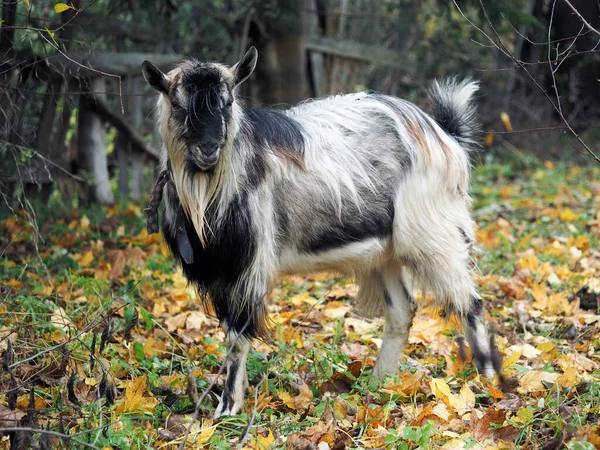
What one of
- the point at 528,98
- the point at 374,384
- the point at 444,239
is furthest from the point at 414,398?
the point at 528,98

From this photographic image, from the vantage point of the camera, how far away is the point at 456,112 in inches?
187

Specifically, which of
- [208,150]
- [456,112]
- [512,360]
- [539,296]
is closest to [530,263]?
[539,296]

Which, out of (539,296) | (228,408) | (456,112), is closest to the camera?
(228,408)

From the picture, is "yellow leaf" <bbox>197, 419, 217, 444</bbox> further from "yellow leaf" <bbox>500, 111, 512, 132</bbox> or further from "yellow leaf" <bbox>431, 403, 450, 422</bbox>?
"yellow leaf" <bbox>500, 111, 512, 132</bbox>

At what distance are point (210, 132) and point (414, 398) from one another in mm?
1652

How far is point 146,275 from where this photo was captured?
5.79 meters

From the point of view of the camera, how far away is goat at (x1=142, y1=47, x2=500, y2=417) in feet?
12.5

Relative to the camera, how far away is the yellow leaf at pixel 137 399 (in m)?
3.59

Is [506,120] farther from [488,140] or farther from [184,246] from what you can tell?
[184,246]

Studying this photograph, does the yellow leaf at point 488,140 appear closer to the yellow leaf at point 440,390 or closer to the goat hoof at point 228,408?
the yellow leaf at point 440,390

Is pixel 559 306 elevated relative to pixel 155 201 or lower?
lower

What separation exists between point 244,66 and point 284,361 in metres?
1.67

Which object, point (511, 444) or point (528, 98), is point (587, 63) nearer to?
point (528, 98)

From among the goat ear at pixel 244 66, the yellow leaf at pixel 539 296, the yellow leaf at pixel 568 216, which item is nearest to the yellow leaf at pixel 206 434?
the goat ear at pixel 244 66
